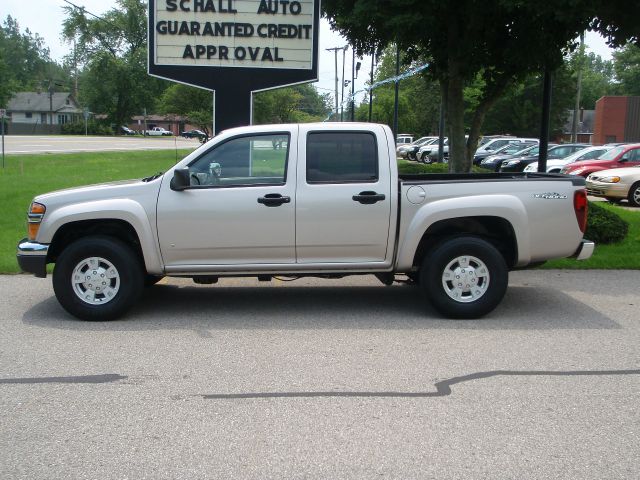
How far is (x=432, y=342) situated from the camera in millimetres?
6645

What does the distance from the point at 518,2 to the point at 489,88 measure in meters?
4.44

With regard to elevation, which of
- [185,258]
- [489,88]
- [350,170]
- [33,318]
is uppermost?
[489,88]

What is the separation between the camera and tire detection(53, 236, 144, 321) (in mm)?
7230

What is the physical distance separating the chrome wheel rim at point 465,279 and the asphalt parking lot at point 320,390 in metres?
0.30

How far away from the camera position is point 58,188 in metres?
18.5

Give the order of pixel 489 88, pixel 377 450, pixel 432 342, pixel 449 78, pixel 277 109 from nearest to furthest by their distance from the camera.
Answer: pixel 377 450 → pixel 432 342 → pixel 449 78 → pixel 489 88 → pixel 277 109

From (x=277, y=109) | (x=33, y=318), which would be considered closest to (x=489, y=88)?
(x=33, y=318)

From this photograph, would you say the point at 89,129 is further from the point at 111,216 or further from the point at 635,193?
the point at 111,216

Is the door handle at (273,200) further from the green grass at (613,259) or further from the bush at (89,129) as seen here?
the bush at (89,129)

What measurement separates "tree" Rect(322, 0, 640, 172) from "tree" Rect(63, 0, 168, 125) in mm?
79877

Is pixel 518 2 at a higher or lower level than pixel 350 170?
higher

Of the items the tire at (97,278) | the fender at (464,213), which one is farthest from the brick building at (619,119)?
the tire at (97,278)

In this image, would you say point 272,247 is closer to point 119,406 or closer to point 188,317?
point 188,317

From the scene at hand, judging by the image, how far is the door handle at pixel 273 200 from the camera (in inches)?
283
